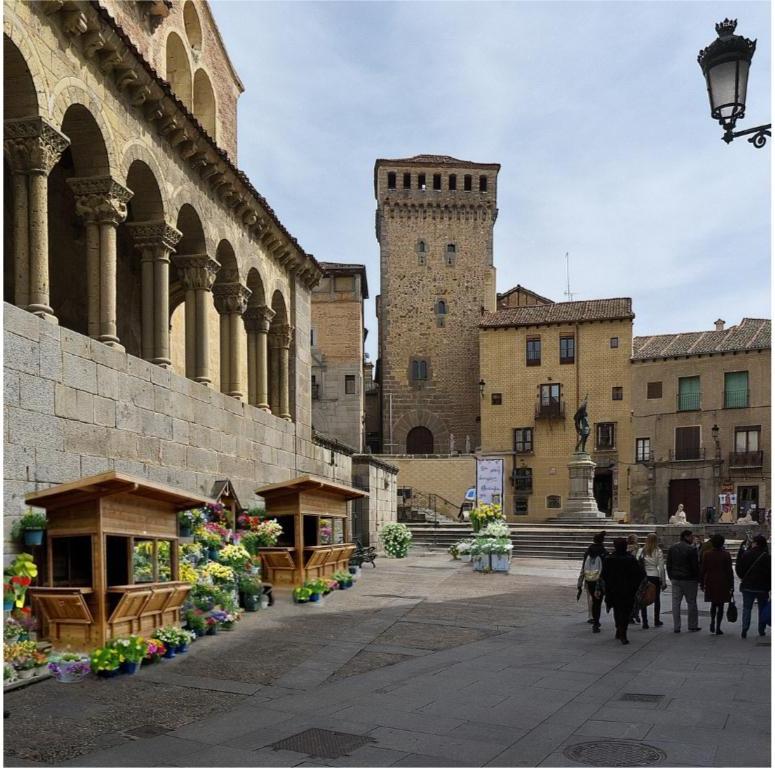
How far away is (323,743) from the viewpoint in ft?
24.4

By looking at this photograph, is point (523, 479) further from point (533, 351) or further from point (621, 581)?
point (621, 581)

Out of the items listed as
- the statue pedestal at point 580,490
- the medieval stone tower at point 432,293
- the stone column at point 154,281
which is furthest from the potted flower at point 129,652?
the medieval stone tower at point 432,293

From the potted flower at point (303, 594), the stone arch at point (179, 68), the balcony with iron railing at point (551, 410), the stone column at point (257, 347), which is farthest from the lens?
the balcony with iron railing at point (551, 410)

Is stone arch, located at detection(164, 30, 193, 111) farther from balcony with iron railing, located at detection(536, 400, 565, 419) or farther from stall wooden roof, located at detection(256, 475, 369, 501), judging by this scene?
balcony with iron railing, located at detection(536, 400, 565, 419)

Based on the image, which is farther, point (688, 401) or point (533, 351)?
point (533, 351)

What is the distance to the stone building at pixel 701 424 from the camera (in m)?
48.4

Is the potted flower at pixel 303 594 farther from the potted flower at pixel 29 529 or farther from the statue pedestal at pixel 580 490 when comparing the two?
the statue pedestal at pixel 580 490

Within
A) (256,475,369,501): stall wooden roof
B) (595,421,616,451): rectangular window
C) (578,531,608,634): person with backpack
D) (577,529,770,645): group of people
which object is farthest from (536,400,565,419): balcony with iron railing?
(578,531,608,634): person with backpack

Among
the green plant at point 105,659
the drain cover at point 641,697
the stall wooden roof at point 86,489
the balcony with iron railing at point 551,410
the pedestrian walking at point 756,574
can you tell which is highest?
the balcony with iron railing at point 551,410

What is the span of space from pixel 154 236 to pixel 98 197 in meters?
1.99

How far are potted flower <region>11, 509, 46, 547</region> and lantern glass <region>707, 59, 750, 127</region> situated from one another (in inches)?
307

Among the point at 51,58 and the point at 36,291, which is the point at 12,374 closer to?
the point at 36,291

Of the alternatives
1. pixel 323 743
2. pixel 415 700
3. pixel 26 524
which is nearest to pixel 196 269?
pixel 26 524

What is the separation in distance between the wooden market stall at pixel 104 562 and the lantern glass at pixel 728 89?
6788mm
